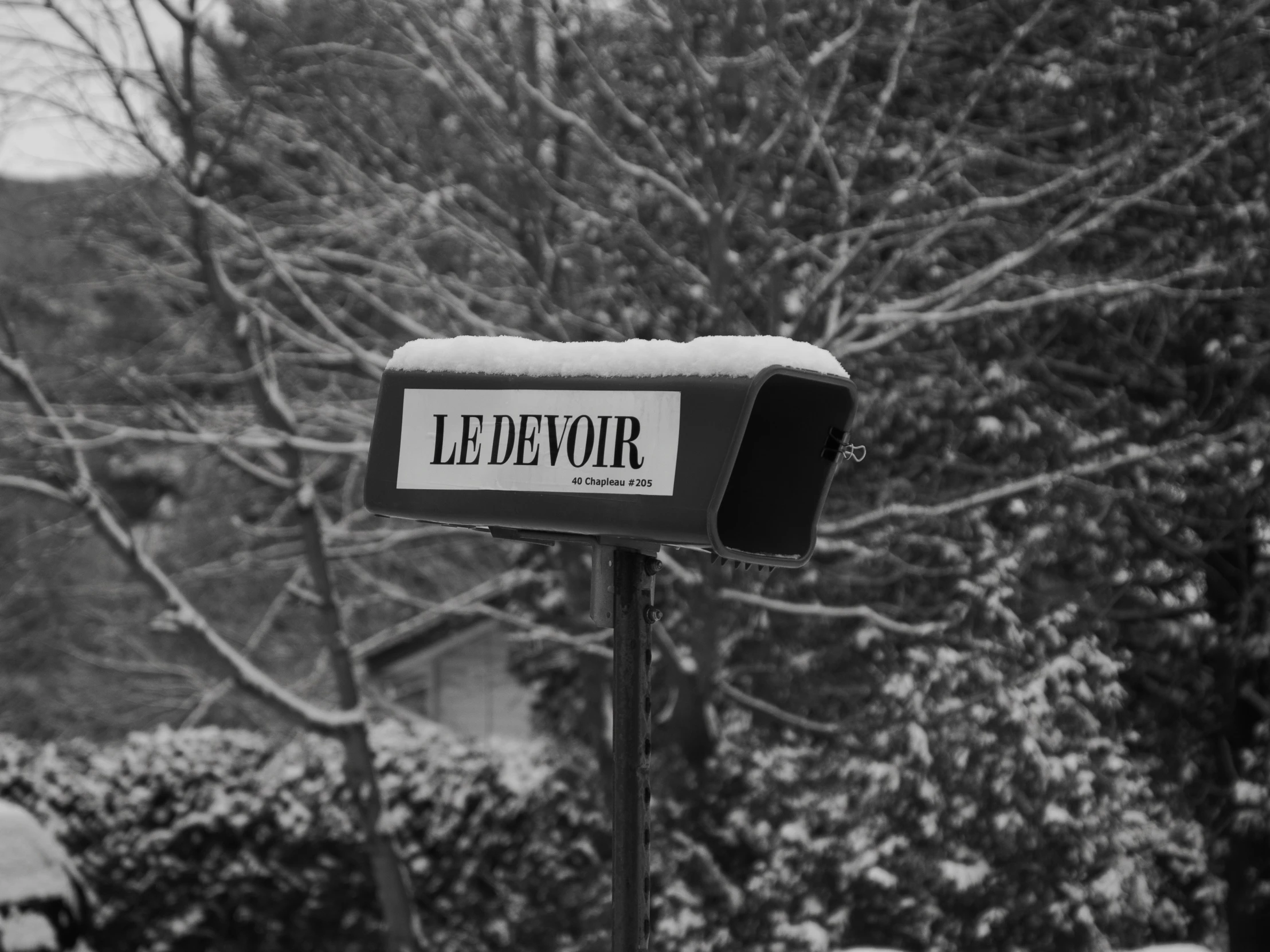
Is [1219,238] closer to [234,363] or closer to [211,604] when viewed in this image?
[234,363]

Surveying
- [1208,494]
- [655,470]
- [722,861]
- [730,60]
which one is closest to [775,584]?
[722,861]

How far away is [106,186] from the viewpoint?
28.5 feet

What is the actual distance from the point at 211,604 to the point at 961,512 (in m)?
11.2

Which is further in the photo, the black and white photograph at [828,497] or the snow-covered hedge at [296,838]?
the snow-covered hedge at [296,838]

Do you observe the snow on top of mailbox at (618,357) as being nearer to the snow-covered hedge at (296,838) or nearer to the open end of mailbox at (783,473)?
the open end of mailbox at (783,473)

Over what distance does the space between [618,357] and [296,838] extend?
6224 millimetres

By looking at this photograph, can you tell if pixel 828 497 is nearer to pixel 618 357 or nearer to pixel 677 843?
pixel 677 843

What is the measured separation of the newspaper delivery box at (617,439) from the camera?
222cm

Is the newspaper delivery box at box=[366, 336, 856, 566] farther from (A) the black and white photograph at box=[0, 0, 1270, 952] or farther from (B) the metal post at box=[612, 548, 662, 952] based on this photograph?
(A) the black and white photograph at box=[0, 0, 1270, 952]

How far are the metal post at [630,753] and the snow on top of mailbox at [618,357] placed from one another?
323 mm

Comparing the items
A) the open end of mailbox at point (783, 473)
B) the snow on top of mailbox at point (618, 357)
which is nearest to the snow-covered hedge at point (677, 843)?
the open end of mailbox at point (783, 473)

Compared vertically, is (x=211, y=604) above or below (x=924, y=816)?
below

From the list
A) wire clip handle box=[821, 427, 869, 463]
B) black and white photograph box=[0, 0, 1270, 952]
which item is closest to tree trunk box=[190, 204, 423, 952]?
black and white photograph box=[0, 0, 1270, 952]

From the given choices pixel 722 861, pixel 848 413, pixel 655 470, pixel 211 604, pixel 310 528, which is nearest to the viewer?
pixel 655 470
